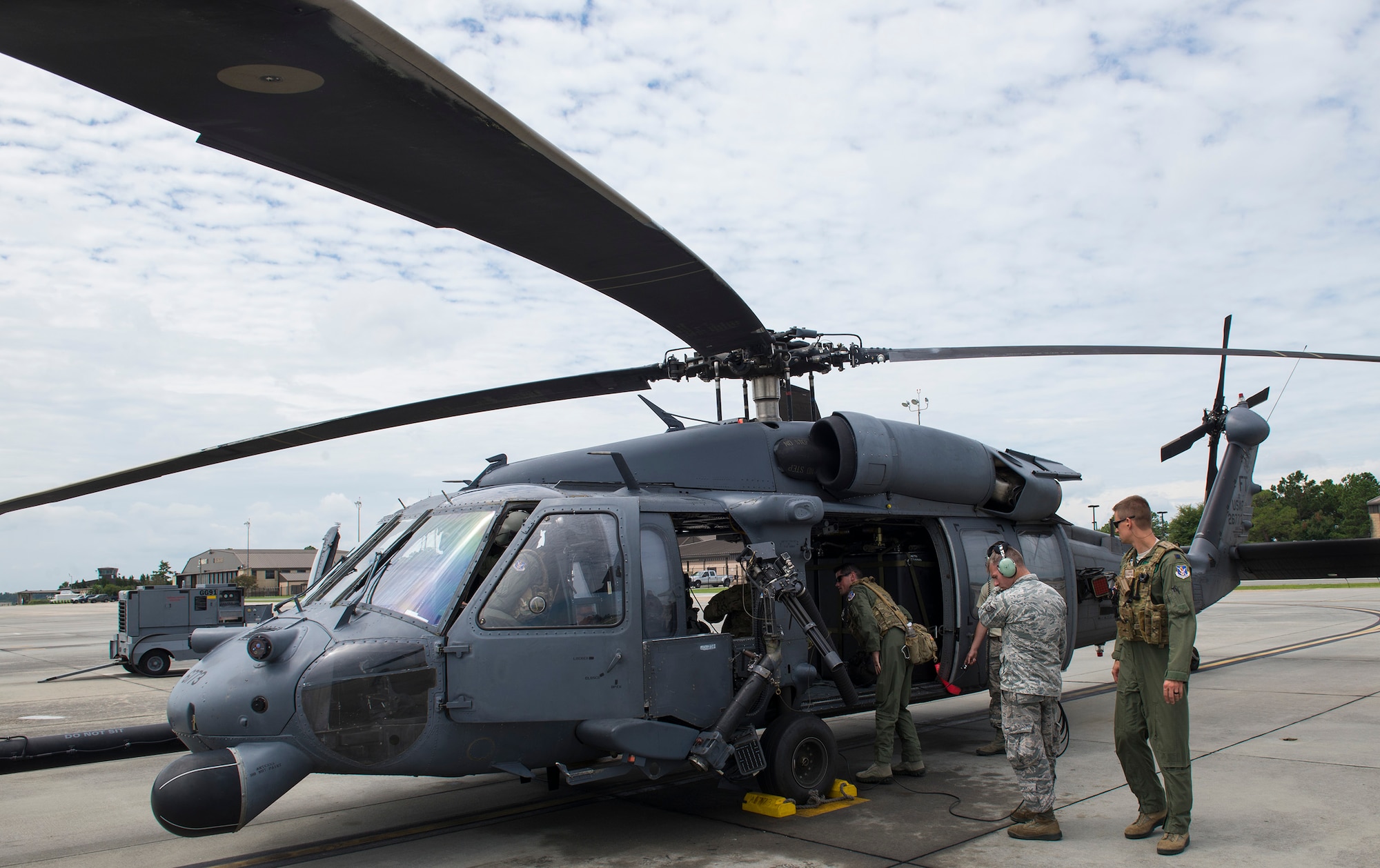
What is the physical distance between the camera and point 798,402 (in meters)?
8.33

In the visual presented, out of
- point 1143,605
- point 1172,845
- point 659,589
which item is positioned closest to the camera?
point 1172,845

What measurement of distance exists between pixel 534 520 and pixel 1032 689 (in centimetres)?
312

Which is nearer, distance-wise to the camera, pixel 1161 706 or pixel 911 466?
pixel 1161 706

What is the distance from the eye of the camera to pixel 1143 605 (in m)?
5.24

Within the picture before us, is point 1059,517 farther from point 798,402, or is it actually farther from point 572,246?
point 572,246

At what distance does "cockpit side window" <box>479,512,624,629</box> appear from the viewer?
5395mm

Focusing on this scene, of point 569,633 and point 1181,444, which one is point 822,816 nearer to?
point 569,633

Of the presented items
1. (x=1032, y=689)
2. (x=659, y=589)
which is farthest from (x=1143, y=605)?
(x=659, y=589)

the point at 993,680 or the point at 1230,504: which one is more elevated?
the point at 1230,504

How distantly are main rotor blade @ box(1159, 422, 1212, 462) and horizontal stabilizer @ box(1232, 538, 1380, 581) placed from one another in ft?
5.05

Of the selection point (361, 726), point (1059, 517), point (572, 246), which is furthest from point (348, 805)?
point (1059, 517)

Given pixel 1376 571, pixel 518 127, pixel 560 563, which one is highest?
pixel 518 127

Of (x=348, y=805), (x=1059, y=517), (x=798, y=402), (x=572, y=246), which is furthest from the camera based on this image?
(x=1059, y=517)

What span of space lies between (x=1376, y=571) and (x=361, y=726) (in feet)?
41.6
